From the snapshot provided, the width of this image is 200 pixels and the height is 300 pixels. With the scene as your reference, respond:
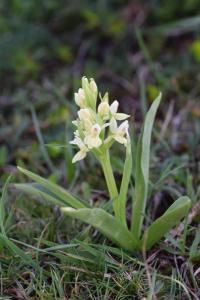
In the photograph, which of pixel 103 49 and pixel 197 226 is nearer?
pixel 197 226

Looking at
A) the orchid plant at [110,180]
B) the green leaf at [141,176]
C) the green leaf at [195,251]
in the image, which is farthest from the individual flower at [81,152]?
the green leaf at [195,251]

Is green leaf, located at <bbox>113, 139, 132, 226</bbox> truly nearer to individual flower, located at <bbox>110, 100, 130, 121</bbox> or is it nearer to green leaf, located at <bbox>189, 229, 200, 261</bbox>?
individual flower, located at <bbox>110, 100, 130, 121</bbox>

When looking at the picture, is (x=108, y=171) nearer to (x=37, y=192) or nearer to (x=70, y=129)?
(x=37, y=192)

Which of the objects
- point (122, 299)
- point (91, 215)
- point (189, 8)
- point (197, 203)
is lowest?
point (122, 299)

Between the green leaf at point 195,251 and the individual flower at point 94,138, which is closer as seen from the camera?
the individual flower at point 94,138

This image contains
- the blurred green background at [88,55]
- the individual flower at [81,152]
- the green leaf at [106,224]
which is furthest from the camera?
the blurred green background at [88,55]

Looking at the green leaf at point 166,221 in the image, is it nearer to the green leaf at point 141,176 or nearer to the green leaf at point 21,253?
the green leaf at point 141,176

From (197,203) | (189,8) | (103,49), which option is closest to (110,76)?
(103,49)

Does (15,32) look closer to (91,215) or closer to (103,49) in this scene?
(103,49)
